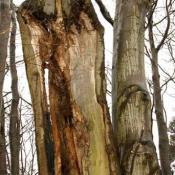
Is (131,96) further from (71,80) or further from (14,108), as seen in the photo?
(14,108)

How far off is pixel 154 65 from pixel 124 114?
7133mm

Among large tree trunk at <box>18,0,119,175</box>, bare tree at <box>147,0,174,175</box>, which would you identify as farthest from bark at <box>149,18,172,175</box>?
large tree trunk at <box>18,0,119,175</box>

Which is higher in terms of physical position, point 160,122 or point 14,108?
point 14,108

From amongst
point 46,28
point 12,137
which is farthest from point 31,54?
point 12,137

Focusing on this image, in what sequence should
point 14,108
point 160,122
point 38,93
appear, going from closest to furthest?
point 38,93
point 160,122
point 14,108

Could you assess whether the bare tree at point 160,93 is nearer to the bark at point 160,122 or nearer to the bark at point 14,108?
the bark at point 160,122

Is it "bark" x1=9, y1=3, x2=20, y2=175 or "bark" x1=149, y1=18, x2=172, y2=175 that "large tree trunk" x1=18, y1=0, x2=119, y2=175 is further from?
"bark" x1=9, y1=3, x2=20, y2=175

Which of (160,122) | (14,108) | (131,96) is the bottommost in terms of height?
(131,96)

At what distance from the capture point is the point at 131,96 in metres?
2.88

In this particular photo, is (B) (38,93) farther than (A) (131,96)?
No

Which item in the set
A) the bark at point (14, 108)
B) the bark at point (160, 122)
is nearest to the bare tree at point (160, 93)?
the bark at point (160, 122)

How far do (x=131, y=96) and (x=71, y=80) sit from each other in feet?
1.47

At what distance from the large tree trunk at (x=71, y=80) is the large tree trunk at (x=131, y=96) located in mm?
131

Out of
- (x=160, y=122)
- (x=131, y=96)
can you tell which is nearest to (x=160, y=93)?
A: (x=160, y=122)
